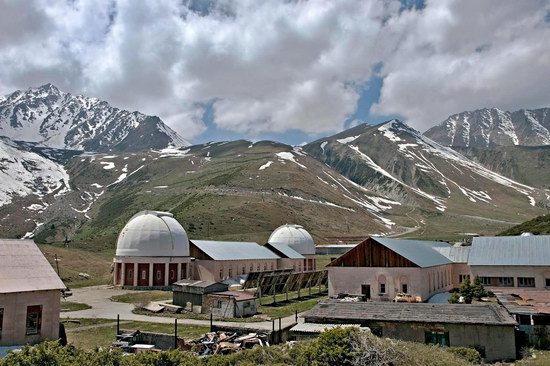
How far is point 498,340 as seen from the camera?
26.8 meters

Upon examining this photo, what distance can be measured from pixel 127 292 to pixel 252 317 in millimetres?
24297

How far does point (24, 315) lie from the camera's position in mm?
27453

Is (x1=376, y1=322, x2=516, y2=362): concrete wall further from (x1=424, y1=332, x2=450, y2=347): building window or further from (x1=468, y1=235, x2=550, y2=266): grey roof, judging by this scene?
(x1=468, y1=235, x2=550, y2=266): grey roof

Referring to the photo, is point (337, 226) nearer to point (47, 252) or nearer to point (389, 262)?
point (47, 252)

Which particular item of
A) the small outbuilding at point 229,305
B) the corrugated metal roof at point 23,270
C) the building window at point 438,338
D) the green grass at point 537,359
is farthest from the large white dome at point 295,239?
the green grass at point 537,359

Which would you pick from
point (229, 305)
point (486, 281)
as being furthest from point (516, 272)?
point (229, 305)

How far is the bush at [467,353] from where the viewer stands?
24.8 m

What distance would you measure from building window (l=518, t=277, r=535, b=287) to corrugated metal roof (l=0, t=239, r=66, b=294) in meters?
42.8

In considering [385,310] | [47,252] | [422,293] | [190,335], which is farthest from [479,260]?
[47,252]

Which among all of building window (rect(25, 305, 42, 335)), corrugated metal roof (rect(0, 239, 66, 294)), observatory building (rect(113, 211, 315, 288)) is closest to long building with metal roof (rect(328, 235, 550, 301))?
observatory building (rect(113, 211, 315, 288))

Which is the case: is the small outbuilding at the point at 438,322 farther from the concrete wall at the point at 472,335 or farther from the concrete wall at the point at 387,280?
the concrete wall at the point at 387,280

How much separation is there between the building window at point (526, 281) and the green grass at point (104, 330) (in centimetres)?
3293

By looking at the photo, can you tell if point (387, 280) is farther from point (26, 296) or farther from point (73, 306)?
point (26, 296)

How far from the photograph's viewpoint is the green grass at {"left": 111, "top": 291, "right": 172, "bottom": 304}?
52.6 meters
